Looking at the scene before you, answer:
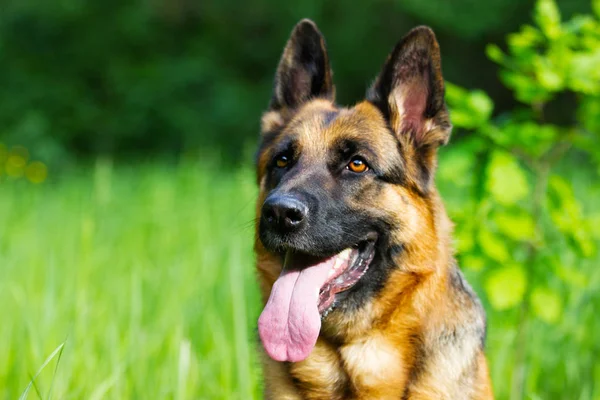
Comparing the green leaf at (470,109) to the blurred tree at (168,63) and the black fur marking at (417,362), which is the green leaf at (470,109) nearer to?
the black fur marking at (417,362)

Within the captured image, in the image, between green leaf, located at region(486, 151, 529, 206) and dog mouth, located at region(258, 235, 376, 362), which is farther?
green leaf, located at region(486, 151, 529, 206)

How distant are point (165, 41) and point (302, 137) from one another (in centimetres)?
1735

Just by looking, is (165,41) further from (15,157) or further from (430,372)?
(430,372)

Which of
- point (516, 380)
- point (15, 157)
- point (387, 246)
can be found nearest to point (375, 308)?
point (387, 246)

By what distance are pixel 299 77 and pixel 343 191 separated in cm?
89

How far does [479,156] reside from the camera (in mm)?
4066

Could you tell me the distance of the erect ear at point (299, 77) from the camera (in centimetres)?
364

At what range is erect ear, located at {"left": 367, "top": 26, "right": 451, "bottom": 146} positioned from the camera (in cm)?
327

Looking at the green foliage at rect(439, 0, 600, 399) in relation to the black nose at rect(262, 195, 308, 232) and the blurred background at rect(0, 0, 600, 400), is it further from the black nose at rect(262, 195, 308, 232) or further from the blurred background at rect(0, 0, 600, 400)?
the black nose at rect(262, 195, 308, 232)

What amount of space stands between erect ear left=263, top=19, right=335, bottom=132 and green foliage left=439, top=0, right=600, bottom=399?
699mm

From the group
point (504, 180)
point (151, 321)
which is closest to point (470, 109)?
point (504, 180)

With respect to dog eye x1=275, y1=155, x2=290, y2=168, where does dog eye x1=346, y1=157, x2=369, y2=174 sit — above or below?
above

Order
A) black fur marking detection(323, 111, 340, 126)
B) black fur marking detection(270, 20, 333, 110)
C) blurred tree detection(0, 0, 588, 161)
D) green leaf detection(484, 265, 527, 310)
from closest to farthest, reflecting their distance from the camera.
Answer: black fur marking detection(323, 111, 340, 126) < black fur marking detection(270, 20, 333, 110) < green leaf detection(484, 265, 527, 310) < blurred tree detection(0, 0, 588, 161)

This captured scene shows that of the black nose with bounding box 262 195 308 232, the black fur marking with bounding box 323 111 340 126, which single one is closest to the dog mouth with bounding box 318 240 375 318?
the black nose with bounding box 262 195 308 232
